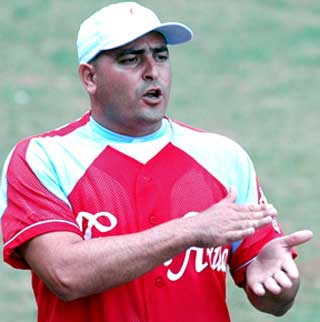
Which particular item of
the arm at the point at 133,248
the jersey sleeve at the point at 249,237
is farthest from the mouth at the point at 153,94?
the arm at the point at 133,248

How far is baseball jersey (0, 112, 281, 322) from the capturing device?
394 cm

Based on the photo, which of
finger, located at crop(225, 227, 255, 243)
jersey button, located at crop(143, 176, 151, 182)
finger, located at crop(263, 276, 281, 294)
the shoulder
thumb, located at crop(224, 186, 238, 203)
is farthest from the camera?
the shoulder

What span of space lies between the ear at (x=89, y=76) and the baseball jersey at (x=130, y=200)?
5.5 inches

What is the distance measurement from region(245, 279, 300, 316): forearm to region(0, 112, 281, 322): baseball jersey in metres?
0.12

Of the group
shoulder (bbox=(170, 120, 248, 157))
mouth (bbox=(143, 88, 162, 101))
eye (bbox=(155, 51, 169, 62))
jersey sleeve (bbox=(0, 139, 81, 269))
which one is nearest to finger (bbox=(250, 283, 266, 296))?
shoulder (bbox=(170, 120, 248, 157))

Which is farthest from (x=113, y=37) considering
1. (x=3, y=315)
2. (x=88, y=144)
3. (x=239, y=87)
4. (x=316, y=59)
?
(x=316, y=59)

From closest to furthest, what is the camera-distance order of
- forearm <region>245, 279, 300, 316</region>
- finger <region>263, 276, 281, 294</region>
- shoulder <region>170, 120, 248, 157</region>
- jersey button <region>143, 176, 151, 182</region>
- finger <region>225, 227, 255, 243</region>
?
finger <region>225, 227, 255, 243</region> → finger <region>263, 276, 281, 294</region> → forearm <region>245, 279, 300, 316</region> → jersey button <region>143, 176, 151, 182</region> → shoulder <region>170, 120, 248, 157</region>

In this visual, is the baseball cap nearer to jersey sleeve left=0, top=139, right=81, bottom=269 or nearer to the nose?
the nose

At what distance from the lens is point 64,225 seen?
3883 mm

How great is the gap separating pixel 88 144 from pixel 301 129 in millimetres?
8253

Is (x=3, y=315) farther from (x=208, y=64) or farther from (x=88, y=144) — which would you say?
(x=208, y=64)

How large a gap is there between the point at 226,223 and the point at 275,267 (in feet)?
1.37

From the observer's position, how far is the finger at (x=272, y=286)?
3875mm

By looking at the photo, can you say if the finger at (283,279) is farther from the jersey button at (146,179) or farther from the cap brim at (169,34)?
the cap brim at (169,34)
